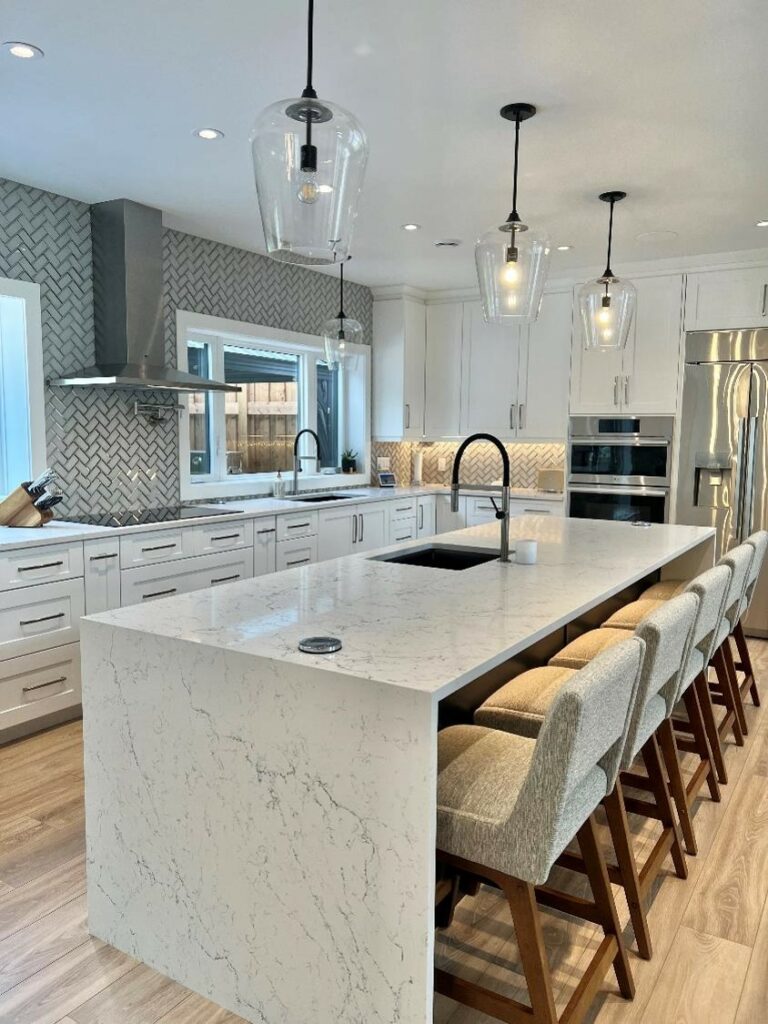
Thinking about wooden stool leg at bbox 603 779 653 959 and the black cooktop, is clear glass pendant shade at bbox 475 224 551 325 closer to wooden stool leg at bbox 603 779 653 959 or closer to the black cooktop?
wooden stool leg at bbox 603 779 653 959

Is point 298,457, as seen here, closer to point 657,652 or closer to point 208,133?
point 208,133

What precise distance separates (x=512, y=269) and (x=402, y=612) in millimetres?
1264

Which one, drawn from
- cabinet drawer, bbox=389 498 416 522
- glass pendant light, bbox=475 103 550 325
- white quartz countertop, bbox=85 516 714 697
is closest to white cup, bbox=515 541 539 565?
white quartz countertop, bbox=85 516 714 697

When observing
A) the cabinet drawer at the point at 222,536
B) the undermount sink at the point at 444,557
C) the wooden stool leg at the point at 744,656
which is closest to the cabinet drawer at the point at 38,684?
the cabinet drawer at the point at 222,536

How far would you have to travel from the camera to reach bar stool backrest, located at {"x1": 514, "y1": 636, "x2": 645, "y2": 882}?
1395 millimetres

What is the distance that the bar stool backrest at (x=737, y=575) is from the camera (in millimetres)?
2730

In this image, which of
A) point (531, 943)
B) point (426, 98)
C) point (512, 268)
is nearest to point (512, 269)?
point (512, 268)

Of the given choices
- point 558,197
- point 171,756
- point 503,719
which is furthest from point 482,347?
point 171,756

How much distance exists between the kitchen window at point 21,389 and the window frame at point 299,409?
933 mm

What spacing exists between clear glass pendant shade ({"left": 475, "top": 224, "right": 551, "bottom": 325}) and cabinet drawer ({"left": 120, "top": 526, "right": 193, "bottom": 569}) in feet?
6.79

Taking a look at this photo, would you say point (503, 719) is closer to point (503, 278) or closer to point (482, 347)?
point (503, 278)

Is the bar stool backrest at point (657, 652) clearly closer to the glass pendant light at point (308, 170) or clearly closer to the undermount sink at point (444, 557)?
the undermount sink at point (444, 557)

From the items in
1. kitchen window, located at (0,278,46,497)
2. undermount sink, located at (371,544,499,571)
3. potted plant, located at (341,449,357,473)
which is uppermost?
kitchen window, located at (0,278,46,497)

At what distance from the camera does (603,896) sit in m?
1.81
